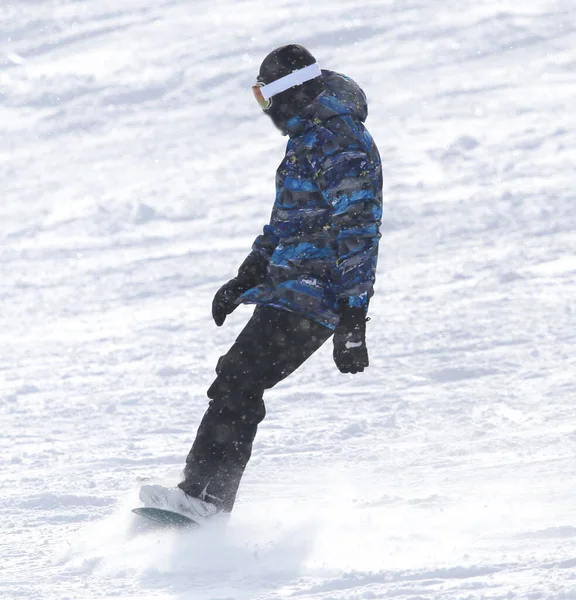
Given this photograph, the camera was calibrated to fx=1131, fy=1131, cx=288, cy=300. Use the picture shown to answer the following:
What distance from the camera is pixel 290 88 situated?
11.1ft

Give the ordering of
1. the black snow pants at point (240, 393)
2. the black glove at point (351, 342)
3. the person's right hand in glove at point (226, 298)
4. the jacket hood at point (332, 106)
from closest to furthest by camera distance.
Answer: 1. the black glove at point (351, 342)
2. the jacket hood at point (332, 106)
3. the black snow pants at point (240, 393)
4. the person's right hand in glove at point (226, 298)

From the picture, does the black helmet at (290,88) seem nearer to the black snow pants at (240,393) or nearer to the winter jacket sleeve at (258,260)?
the winter jacket sleeve at (258,260)

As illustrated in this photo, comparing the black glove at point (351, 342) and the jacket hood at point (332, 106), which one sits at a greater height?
the jacket hood at point (332, 106)

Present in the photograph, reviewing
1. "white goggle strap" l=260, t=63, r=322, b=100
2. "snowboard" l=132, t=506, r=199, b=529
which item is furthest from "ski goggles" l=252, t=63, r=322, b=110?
"snowboard" l=132, t=506, r=199, b=529

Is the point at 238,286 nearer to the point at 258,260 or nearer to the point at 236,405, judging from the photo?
the point at 258,260

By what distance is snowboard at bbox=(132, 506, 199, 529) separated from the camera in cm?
331

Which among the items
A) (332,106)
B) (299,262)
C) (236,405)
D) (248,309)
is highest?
(332,106)

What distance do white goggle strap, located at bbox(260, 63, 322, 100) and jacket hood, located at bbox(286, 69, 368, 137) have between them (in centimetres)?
6

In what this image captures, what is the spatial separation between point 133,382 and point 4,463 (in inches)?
53.0

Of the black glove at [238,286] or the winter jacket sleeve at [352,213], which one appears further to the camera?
the black glove at [238,286]

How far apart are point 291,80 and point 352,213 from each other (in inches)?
18.4

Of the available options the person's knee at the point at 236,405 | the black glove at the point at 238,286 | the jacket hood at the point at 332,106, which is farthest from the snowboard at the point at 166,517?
the jacket hood at the point at 332,106

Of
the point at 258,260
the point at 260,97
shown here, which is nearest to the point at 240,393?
the point at 258,260

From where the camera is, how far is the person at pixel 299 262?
10.6 ft
